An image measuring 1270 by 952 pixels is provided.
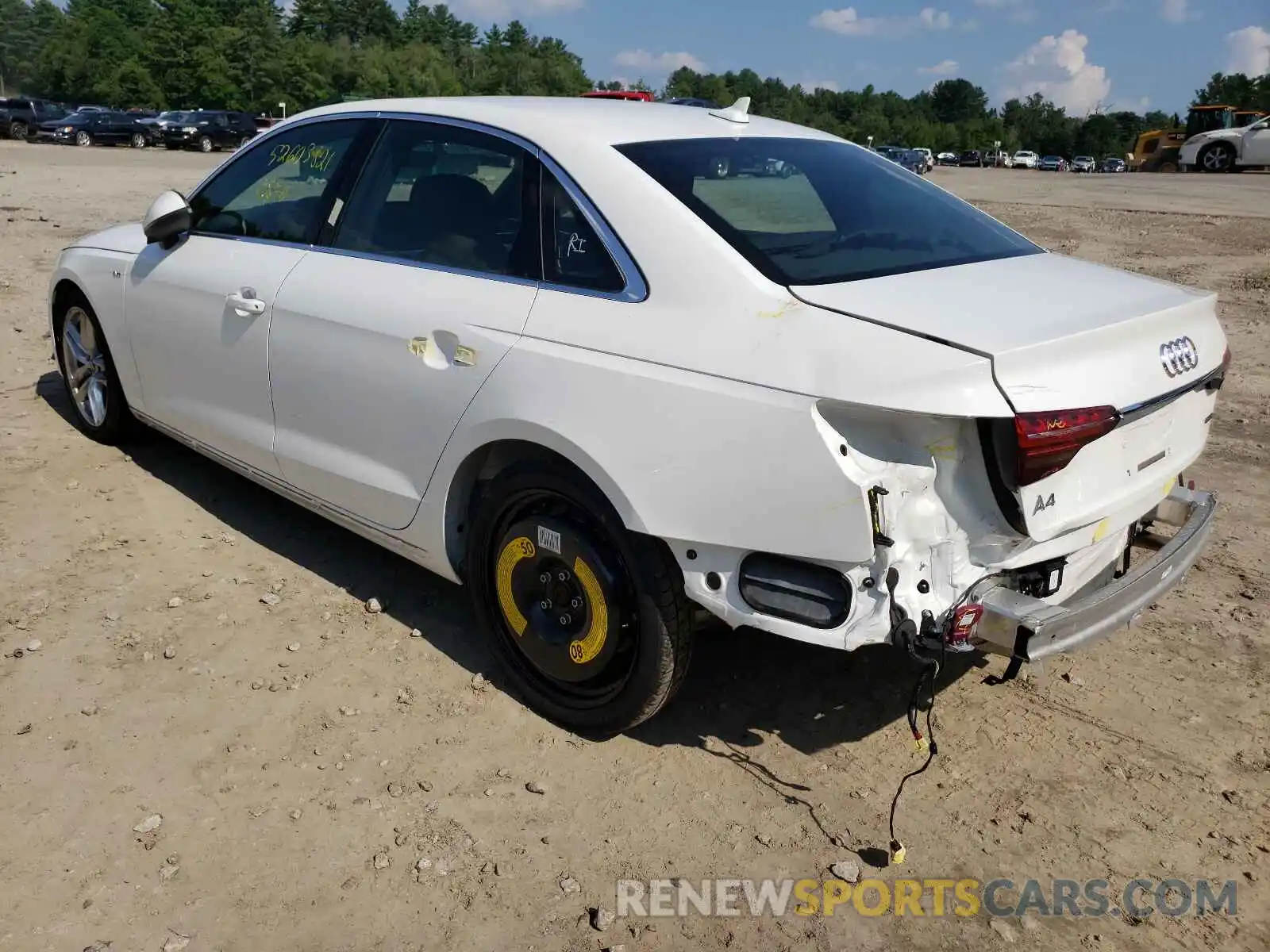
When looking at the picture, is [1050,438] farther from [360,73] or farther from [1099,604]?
[360,73]

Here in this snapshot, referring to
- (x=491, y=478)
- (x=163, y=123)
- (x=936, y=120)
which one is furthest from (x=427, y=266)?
(x=936, y=120)

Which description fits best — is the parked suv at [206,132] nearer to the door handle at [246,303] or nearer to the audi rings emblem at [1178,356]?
the door handle at [246,303]

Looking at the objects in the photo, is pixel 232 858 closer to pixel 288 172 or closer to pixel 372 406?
pixel 372 406

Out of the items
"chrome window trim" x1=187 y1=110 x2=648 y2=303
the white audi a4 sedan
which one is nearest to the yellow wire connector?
the white audi a4 sedan

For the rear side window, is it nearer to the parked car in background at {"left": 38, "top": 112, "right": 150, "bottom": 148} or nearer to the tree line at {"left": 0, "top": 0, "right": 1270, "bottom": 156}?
the parked car in background at {"left": 38, "top": 112, "right": 150, "bottom": 148}

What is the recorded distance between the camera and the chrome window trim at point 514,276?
279cm

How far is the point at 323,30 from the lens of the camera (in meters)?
124

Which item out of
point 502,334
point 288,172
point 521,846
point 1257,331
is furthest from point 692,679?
point 1257,331

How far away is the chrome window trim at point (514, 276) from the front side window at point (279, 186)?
33mm

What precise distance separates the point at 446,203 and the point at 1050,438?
6.77 ft

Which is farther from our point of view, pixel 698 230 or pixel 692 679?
pixel 692 679

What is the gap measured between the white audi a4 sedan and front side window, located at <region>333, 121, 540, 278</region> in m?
0.01

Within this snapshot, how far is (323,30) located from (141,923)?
13755 cm

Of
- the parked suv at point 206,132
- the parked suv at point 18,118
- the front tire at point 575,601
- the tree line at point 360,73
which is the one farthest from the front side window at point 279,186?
the tree line at point 360,73
